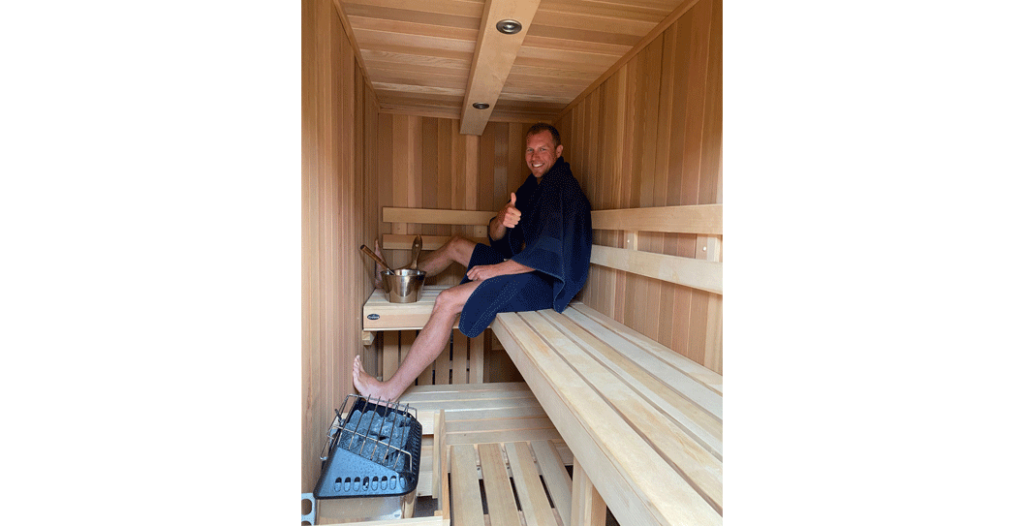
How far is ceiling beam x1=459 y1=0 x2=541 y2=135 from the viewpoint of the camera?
1454 millimetres

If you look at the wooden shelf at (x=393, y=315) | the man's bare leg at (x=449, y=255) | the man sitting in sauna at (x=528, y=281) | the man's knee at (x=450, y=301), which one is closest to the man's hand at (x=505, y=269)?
the man sitting in sauna at (x=528, y=281)

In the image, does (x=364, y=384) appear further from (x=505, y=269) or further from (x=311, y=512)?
(x=311, y=512)

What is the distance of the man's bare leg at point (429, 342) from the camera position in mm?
2275

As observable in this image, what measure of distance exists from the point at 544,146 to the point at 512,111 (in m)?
0.58

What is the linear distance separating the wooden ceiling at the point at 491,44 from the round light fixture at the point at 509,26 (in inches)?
1.0

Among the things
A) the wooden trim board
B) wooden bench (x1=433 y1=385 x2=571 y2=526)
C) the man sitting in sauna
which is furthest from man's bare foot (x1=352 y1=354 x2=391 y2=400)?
the wooden trim board

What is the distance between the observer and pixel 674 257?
1.58m

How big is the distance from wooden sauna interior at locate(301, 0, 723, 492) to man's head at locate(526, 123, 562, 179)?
159 millimetres

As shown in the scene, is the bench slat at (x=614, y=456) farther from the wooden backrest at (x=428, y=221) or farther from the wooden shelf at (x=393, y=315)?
the wooden backrest at (x=428, y=221)
